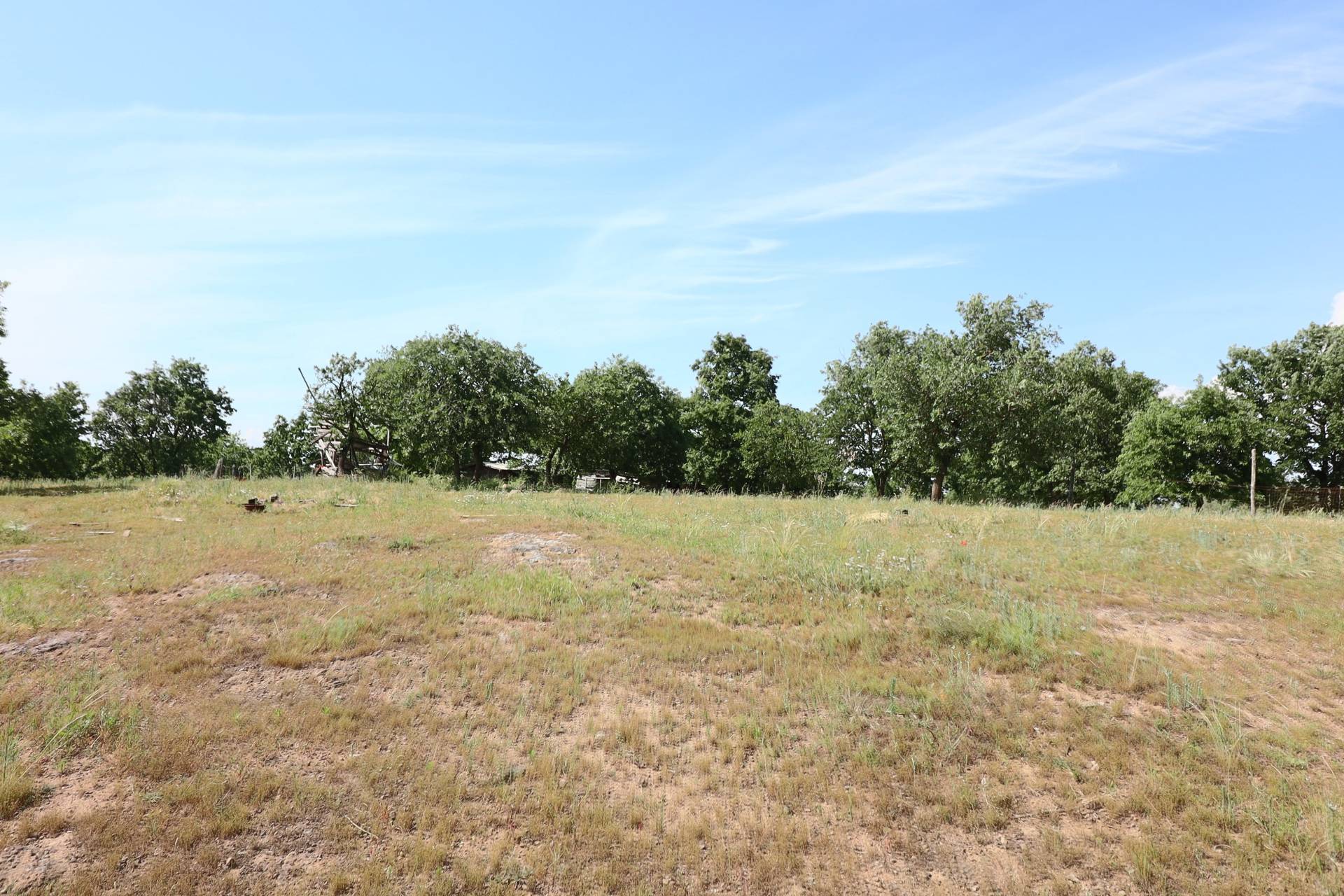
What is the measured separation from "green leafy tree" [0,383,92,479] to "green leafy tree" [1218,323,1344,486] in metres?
79.8

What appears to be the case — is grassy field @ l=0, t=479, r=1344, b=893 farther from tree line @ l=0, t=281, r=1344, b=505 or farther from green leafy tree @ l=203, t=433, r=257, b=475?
green leafy tree @ l=203, t=433, r=257, b=475

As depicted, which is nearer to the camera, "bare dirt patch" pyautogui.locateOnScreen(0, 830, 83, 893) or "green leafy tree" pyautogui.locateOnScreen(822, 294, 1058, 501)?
"bare dirt patch" pyautogui.locateOnScreen(0, 830, 83, 893)

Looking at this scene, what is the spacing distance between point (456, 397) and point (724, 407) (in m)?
24.6

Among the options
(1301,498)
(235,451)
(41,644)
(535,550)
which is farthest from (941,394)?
(235,451)

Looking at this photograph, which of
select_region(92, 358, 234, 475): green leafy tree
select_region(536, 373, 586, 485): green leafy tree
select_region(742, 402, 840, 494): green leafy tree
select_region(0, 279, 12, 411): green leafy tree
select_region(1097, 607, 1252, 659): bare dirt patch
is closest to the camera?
select_region(1097, 607, 1252, 659): bare dirt patch

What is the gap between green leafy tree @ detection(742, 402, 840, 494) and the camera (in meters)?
44.9

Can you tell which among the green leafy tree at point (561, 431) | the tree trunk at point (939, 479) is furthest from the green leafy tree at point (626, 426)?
the tree trunk at point (939, 479)

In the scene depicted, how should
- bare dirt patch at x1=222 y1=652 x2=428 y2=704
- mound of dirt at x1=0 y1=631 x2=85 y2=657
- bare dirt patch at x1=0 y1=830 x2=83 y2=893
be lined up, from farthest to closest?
mound of dirt at x1=0 y1=631 x2=85 y2=657, bare dirt patch at x1=222 y1=652 x2=428 y2=704, bare dirt patch at x1=0 y1=830 x2=83 y2=893

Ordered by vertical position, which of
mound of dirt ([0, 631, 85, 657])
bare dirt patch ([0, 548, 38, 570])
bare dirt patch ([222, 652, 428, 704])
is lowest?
bare dirt patch ([222, 652, 428, 704])

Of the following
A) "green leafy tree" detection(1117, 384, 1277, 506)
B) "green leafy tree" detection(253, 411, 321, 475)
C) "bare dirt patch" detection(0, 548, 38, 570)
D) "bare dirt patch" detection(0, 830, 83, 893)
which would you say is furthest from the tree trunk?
"green leafy tree" detection(253, 411, 321, 475)

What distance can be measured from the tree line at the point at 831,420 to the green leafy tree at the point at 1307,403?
105 mm

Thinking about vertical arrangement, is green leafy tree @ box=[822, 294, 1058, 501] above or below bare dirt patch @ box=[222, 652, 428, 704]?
above

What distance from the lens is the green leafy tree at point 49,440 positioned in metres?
45.1

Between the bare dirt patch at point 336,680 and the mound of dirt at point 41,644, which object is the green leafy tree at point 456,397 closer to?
the mound of dirt at point 41,644
